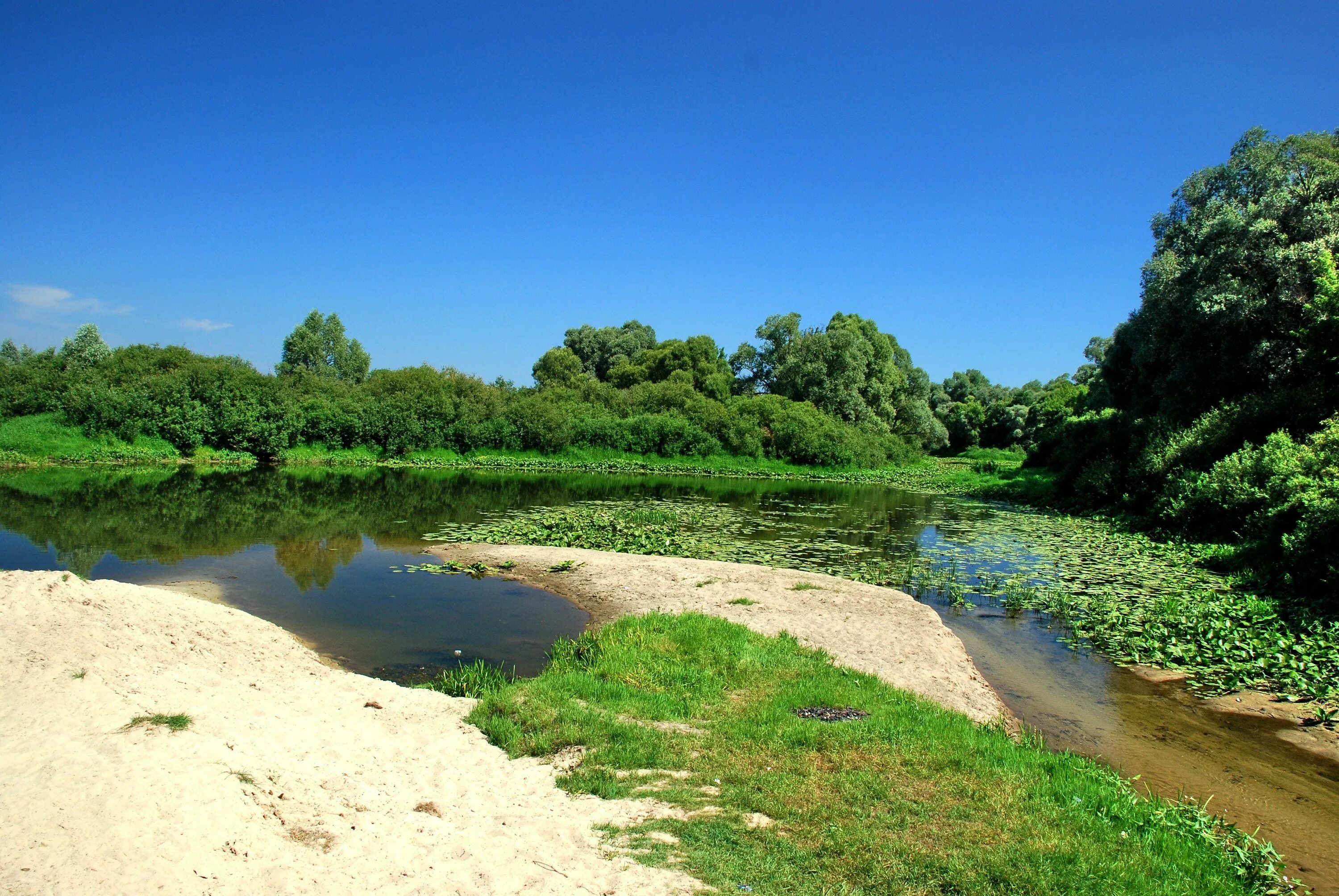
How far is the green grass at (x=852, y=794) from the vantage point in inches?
192

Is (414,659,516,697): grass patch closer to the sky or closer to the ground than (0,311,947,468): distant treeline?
closer to the ground

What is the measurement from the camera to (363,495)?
3098cm

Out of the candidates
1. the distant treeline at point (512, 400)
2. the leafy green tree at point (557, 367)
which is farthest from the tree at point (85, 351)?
the leafy green tree at point (557, 367)

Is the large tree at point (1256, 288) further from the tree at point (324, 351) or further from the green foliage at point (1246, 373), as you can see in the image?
the tree at point (324, 351)

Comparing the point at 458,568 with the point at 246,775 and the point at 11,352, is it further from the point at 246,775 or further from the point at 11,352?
the point at 11,352

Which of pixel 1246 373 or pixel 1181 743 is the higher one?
pixel 1246 373

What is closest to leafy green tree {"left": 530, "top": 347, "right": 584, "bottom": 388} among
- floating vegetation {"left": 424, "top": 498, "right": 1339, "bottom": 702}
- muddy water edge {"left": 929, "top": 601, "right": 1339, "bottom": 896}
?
floating vegetation {"left": 424, "top": 498, "right": 1339, "bottom": 702}

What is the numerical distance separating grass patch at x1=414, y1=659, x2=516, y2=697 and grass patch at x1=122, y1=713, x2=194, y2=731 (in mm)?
2772

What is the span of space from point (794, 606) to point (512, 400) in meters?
47.1

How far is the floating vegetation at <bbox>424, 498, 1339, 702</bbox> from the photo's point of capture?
11359mm

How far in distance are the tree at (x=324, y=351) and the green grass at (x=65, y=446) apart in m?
25.6

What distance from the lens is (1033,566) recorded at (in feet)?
63.0

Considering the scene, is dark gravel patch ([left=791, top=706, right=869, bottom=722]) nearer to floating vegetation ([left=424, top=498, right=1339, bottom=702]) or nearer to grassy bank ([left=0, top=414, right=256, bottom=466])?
floating vegetation ([left=424, top=498, right=1339, bottom=702])

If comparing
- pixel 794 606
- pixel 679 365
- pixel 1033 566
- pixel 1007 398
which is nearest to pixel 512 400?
pixel 679 365
